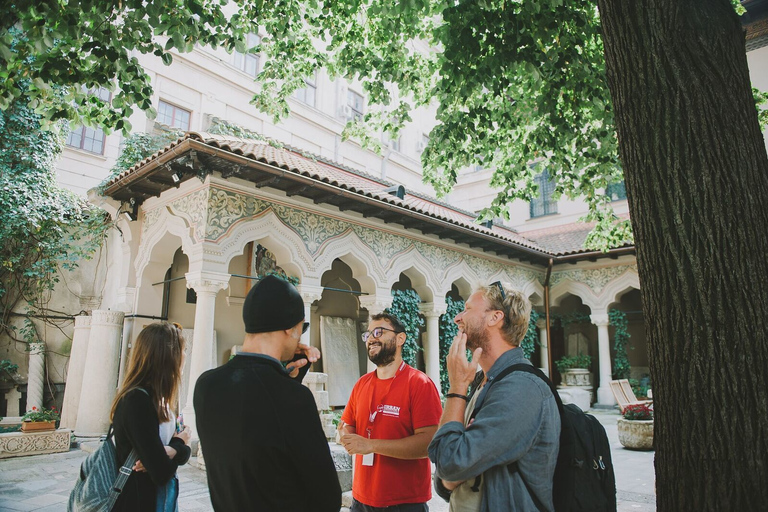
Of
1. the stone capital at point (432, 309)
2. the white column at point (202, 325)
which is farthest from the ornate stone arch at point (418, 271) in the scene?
the white column at point (202, 325)

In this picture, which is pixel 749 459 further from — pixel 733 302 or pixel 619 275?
pixel 619 275

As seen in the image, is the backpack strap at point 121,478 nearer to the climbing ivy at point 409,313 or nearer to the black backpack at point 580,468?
the black backpack at point 580,468

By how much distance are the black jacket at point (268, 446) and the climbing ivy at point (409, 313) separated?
8614 mm

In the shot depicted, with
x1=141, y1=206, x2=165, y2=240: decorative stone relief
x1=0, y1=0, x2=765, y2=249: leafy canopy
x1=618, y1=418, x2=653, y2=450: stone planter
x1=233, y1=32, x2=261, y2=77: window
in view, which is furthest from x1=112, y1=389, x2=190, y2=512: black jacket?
x1=233, y1=32, x2=261, y2=77: window

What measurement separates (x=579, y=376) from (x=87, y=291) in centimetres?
1220

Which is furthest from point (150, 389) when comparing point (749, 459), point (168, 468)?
point (749, 459)

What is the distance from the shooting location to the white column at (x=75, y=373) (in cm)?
823

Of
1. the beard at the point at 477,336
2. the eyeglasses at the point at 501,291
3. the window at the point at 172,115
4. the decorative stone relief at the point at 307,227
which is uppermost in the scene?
the window at the point at 172,115

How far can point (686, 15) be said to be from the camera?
2.08m

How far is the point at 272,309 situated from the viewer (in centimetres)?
175

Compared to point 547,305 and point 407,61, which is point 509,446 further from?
point 547,305

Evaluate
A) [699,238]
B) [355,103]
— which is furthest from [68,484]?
[355,103]

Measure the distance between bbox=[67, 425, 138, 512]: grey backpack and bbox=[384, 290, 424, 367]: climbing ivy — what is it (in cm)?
806

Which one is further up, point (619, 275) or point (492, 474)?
point (619, 275)
